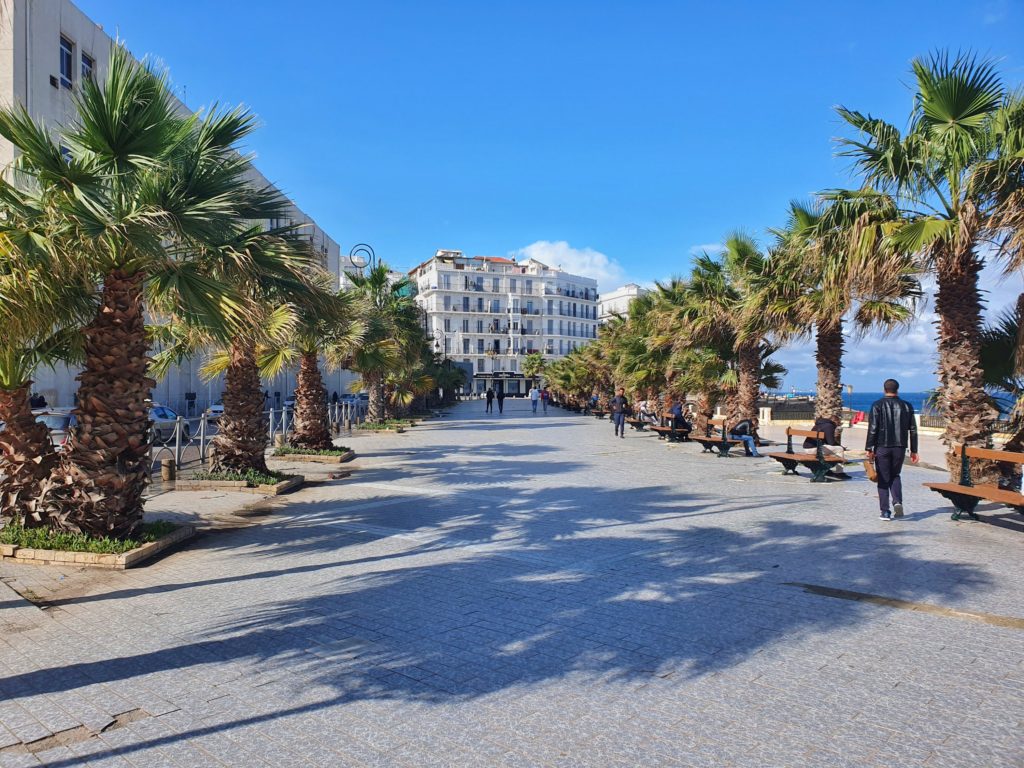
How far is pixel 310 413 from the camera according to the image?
1728 cm

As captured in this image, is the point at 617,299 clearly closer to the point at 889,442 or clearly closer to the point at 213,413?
the point at 213,413

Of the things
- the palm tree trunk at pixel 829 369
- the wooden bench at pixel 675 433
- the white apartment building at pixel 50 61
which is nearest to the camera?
the palm tree trunk at pixel 829 369

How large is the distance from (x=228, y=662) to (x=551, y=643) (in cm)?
203

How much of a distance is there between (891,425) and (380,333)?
603 inches

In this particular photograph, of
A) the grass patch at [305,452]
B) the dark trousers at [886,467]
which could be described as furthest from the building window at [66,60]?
the dark trousers at [886,467]

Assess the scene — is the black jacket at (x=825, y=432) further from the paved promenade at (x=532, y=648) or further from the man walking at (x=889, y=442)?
the paved promenade at (x=532, y=648)

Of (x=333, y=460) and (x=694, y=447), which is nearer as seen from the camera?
(x=333, y=460)

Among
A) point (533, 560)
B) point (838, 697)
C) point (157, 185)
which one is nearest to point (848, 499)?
point (533, 560)

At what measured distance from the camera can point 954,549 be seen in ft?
24.2

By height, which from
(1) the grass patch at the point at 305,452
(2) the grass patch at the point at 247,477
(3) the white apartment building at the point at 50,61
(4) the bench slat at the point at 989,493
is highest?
(3) the white apartment building at the point at 50,61

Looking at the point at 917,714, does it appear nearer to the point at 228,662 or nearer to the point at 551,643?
the point at 551,643

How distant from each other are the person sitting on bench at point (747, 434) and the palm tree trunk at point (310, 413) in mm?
10034

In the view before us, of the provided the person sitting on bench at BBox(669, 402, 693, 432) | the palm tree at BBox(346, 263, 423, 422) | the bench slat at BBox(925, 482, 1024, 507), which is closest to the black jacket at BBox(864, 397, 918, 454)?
the bench slat at BBox(925, 482, 1024, 507)

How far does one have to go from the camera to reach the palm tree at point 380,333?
20281 mm
